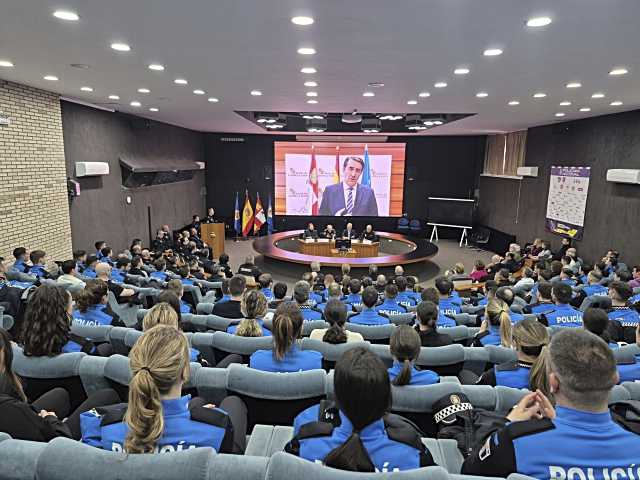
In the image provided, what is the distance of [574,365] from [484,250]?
13966 millimetres

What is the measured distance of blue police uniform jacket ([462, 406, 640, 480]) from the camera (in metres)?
1.32

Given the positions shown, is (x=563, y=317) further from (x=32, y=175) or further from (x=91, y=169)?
(x=91, y=169)

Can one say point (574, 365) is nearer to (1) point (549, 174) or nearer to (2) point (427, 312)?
(2) point (427, 312)

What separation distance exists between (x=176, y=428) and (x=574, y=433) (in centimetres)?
139

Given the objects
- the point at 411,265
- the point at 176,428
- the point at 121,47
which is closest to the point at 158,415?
the point at 176,428

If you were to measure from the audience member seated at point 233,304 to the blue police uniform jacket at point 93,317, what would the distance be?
3.50 ft

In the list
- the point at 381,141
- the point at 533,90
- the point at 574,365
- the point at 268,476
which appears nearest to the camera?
the point at 268,476

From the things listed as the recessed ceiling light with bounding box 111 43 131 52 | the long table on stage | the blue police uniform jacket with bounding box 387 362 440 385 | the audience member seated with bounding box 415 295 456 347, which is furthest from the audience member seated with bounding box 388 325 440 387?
the long table on stage

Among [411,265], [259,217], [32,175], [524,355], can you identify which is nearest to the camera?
[524,355]

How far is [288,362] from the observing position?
101 inches

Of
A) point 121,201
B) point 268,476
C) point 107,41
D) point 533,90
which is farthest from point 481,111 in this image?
point 268,476

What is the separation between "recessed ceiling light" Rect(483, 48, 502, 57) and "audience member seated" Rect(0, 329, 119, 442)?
14.5ft

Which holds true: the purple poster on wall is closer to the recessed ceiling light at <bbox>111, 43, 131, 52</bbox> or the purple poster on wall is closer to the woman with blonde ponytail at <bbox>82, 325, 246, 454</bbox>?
the recessed ceiling light at <bbox>111, 43, 131, 52</bbox>

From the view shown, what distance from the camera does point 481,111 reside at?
28.9ft
